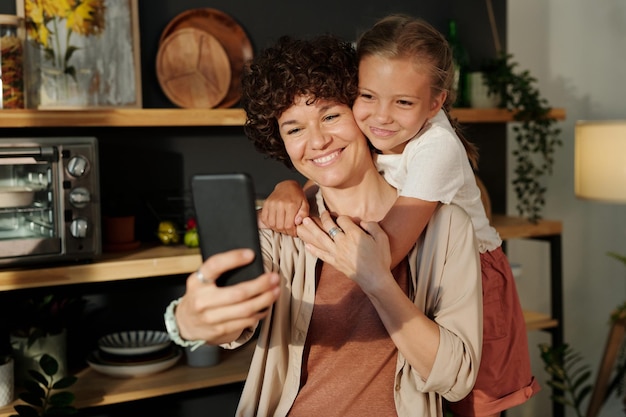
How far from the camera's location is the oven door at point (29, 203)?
95.4 inches

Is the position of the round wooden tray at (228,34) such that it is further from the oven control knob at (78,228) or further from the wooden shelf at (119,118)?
the oven control knob at (78,228)

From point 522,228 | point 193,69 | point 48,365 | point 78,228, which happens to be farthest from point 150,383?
point 522,228

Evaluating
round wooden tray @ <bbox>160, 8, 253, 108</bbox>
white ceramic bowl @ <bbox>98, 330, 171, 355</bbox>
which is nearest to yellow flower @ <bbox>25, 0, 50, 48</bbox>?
round wooden tray @ <bbox>160, 8, 253, 108</bbox>

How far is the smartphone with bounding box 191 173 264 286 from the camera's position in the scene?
3.79 feet

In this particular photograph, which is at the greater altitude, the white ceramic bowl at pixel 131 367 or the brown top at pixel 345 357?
the brown top at pixel 345 357

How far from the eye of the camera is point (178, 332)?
1275 millimetres

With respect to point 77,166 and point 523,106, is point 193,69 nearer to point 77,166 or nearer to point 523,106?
point 77,166

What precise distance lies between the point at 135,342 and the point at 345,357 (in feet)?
4.76

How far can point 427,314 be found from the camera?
63.6 inches

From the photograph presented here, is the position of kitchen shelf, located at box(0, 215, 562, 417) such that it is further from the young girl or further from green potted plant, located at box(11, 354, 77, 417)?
the young girl

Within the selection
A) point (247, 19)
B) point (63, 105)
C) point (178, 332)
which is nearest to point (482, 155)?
point (247, 19)

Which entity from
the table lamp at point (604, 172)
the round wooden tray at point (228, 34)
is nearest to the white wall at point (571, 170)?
the table lamp at point (604, 172)

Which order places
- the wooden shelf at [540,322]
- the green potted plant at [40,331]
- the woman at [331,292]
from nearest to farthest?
the woman at [331,292]
the green potted plant at [40,331]
the wooden shelf at [540,322]

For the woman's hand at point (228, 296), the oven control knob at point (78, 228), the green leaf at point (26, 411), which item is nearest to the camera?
the woman's hand at point (228, 296)
